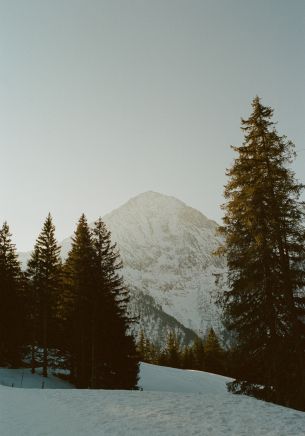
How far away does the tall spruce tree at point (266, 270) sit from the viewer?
16625mm

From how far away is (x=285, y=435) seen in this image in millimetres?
9914

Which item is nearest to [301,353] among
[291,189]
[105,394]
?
[291,189]

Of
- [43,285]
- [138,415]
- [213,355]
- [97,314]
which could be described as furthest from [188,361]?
[138,415]

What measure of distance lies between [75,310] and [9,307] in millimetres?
6669

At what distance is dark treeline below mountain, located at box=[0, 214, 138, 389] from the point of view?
25.9 meters

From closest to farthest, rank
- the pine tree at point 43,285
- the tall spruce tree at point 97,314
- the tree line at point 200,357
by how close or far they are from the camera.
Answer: the tall spruce tree at point 97,314, the pine tree at point 43,285, the tree line at point 200,357

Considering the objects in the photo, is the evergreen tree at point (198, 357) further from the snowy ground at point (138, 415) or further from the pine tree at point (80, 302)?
the snowy ground at point (138, 415)

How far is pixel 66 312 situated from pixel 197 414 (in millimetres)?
17688

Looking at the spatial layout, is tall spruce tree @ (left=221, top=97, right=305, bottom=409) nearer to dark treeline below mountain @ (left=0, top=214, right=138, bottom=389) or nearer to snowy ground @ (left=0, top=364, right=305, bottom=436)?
snowy ground @ (left=0, top=364, right=305, bottom=436)

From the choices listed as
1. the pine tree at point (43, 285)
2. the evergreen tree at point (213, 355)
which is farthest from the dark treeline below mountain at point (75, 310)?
the evergreen tree at point (213, 355)

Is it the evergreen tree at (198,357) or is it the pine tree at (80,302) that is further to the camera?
the evergreen tree at (198,357)

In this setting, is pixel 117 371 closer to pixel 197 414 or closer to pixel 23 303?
pixel 23 303

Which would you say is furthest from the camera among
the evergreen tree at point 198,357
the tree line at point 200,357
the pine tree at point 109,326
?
the evergreen tree at point 198,357

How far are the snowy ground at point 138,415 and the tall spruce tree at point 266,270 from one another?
387 cm
